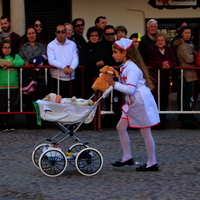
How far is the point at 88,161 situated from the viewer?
731 centimetres

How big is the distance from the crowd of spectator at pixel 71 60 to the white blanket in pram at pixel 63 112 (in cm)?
347

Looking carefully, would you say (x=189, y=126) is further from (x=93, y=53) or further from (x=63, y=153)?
(x=63, y=153)

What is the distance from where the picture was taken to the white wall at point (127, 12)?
1725 centimetres

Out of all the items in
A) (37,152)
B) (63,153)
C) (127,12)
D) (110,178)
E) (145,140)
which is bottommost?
(110,178)

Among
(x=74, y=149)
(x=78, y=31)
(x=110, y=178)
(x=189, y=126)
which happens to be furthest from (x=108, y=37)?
(x=110, y=178)

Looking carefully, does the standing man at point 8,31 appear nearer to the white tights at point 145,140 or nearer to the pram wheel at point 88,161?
the white tights at point 145,140

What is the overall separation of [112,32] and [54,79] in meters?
1.41

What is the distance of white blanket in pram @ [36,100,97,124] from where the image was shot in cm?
716

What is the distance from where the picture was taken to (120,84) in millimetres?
7281

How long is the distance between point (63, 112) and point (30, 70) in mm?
4009

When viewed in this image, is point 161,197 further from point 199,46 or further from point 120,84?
point 199,46

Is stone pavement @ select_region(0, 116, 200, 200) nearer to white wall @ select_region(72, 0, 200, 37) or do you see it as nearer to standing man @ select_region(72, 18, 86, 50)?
A: standing man @ select_region(72, 18, 86, 50)


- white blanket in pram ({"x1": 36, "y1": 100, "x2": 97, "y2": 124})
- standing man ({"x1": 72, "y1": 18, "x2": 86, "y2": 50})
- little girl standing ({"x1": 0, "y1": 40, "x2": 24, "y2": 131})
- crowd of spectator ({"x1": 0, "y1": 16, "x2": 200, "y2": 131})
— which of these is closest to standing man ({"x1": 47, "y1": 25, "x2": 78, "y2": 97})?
crowd of spectator ({"x1": 0, "y1": 16, "x2": 200, "y2": 131})

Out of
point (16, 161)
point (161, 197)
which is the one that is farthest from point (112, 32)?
point (161, 197)
